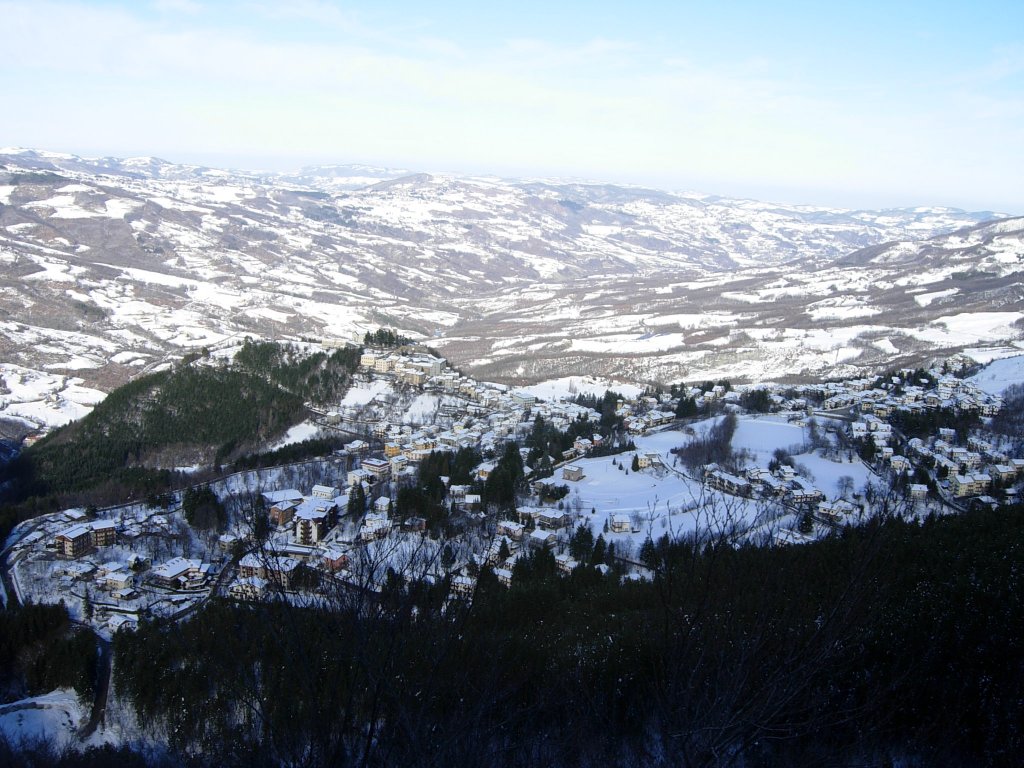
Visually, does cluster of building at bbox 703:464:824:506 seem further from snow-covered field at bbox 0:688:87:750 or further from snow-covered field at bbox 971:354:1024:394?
snow-covered field at bbox 971:354:1024:394

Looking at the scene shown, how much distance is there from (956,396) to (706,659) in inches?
2258

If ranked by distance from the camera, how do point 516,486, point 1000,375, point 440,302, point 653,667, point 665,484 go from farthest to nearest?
point 440,302
point 1000,375
point 665,484
point 516,486
point 653,667

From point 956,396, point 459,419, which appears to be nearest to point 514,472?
point 459,419

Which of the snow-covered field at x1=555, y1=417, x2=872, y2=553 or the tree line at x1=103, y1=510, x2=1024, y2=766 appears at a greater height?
the tree line at x1=103, y1=510, x2=1024, y2=766

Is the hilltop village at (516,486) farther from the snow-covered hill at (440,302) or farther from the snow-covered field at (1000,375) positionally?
the snow-covered hill at (440,302)

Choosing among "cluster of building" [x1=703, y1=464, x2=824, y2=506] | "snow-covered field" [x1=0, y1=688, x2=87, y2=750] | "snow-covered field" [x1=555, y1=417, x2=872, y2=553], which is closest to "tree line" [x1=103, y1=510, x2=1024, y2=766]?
"snow-covered field" [x1=0, y1=688, x2=87, y2=750]

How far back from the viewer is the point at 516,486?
119 feet

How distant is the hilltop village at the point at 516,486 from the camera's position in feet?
84.4

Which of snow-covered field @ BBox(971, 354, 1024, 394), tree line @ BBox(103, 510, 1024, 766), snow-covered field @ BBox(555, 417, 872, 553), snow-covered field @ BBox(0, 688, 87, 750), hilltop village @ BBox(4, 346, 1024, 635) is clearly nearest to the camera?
tree line @ BBox(103, 510, 1024, 766)

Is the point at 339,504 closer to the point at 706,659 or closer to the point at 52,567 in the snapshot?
the point at 52,567

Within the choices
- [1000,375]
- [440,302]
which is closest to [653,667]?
[1000,375]

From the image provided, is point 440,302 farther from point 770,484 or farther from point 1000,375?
point 770,484

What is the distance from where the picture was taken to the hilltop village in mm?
25719

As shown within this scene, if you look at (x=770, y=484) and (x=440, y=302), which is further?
(x=440, y=302)
